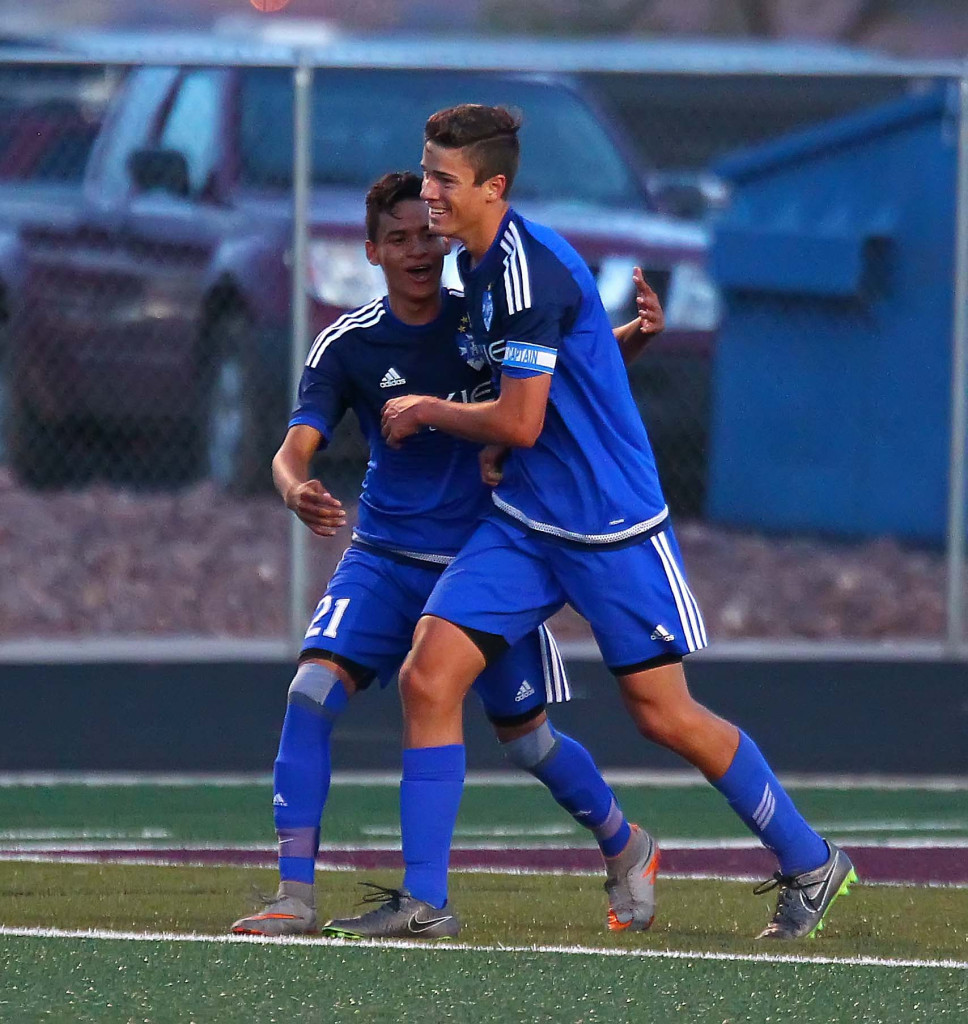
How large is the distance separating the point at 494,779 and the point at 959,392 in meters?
3.56

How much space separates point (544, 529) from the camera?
5.52m

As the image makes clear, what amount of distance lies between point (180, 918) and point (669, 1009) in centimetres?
147

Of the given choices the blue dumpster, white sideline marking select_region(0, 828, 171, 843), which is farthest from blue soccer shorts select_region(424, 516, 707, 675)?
the blue dumpster

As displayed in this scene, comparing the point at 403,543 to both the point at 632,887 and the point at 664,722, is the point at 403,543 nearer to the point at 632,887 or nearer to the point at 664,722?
the point at 664,722

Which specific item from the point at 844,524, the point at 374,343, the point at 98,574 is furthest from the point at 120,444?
the point at 374,343

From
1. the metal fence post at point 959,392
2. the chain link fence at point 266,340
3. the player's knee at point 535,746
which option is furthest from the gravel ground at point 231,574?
the player's knee at point 535,746

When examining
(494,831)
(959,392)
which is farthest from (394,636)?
(959,392)

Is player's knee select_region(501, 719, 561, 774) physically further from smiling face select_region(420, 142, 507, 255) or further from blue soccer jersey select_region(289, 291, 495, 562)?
smiling face select_region(420, 142, 507, 255)

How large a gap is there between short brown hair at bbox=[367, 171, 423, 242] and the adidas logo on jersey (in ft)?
3.51

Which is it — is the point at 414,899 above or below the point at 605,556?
below

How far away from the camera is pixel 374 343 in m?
5.80

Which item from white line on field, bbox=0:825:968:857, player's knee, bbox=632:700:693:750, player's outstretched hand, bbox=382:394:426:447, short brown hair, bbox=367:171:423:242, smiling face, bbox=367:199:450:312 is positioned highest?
short brown hair, bbox=367:171:423:242

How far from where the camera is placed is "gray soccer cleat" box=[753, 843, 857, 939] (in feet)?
18.3

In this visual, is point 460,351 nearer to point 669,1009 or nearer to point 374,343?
point 374,343
